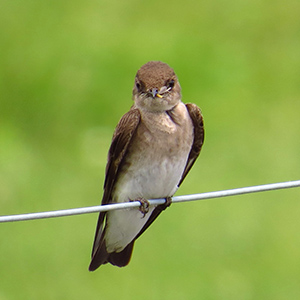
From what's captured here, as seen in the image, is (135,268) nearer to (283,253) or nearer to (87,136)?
(283,253)

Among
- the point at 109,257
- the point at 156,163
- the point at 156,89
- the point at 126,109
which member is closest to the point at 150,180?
the point at 156,163

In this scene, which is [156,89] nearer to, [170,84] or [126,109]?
[170,84]

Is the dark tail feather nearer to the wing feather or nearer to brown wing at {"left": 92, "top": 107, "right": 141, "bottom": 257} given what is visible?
the wing feather

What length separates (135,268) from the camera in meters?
8.30

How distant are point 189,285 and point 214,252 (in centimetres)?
38

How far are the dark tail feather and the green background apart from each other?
1080 millimetres

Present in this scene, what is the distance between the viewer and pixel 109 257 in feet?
23.1

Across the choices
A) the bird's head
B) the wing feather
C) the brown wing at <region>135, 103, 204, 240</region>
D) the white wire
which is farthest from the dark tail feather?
the bird's head

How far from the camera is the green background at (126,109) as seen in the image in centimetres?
831

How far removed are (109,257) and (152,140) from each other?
95 cm

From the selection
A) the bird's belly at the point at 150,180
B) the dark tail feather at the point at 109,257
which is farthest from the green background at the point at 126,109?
the bird's belly at the point at 150,180

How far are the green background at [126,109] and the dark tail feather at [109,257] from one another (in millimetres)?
1080

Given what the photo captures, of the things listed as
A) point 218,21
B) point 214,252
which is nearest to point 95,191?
point 214,252

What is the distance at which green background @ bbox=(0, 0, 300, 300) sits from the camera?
27.3ft
